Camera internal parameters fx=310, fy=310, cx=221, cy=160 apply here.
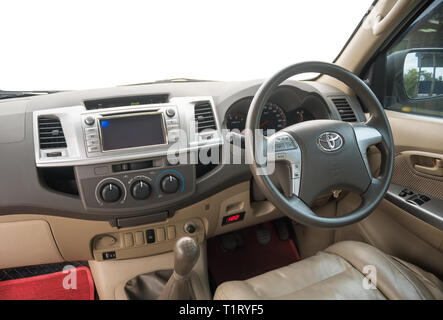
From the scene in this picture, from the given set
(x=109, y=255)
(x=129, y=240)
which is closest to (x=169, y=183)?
(x=129, y=240)

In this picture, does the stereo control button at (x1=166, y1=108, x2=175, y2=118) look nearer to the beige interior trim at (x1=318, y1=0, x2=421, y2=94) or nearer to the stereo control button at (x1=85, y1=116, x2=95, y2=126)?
the stereo control button at (x1=85, y1=116, x2=95, y2=126)

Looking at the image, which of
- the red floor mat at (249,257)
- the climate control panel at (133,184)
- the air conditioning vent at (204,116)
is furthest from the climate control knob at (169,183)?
the red floor mat at (249,257)

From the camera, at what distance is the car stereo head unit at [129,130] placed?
1150 millimetres

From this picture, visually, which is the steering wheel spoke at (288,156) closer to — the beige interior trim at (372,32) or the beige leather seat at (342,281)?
the beige leather seat at (342,281)

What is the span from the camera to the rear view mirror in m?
1.42

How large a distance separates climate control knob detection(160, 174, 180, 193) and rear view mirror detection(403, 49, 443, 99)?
122 cm

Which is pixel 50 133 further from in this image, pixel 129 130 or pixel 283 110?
pixel 283 110

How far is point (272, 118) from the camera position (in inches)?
60.5

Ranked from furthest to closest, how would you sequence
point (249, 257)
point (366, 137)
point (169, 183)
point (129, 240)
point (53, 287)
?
point (249, 257) → point (53, 287) → point (129, 240) → point (169, 183) → point (366, 137)

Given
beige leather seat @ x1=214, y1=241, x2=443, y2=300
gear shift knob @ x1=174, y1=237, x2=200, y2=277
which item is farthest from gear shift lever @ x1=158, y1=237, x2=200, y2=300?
beige leather seat @ x1=214, y1=241, x2=443, y2=300

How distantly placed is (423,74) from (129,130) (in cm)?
139

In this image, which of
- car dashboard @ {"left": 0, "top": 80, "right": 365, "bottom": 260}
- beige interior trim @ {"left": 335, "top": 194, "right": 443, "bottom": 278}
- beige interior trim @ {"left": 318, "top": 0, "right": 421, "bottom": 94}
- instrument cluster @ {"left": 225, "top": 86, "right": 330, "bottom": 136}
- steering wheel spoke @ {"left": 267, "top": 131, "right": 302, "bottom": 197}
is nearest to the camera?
steering wheel spoke @ {"left": 267, "top": 131, "right": 302, "bottom": 197}
